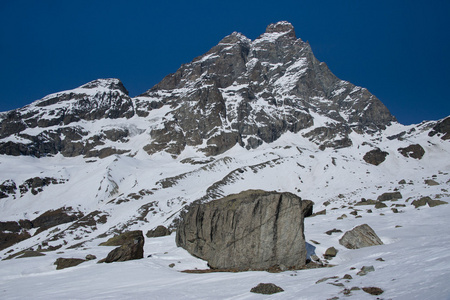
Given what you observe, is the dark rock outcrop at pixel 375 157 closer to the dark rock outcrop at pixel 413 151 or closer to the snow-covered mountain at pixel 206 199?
the snow-covered mountain at pixel 206 199

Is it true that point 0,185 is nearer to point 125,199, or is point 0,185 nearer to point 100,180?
point 100,180

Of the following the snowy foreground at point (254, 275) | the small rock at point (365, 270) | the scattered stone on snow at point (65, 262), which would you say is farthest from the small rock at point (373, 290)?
the scattered stone on snow at point (65, 262)

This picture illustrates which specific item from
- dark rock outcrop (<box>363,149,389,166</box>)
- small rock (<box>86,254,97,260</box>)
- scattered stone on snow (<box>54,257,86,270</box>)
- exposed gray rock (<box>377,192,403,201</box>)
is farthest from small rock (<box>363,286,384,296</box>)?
dark rock outcrop (<box>363,149,389,166</box>)

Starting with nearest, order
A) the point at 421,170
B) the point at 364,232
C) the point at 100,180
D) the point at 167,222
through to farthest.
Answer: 1. the point at 364,232
2. the point at 167,222
3. the point at 421,170
4. the point at 100,180

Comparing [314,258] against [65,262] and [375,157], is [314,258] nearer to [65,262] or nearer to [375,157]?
[65,262]

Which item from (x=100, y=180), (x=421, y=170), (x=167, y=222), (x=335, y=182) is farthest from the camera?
(x=100, y=180)

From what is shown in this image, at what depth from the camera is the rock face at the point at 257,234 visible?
15688 millimetres

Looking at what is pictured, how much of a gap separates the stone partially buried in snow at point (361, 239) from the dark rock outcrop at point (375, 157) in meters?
82.3

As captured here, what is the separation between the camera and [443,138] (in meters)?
110

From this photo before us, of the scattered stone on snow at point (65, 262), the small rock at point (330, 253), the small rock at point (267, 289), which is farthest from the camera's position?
the scattered stone on snow at point (65, 262)

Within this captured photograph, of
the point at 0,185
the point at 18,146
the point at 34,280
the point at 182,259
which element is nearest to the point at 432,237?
the point at 182,259

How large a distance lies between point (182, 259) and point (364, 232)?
35.9 feet

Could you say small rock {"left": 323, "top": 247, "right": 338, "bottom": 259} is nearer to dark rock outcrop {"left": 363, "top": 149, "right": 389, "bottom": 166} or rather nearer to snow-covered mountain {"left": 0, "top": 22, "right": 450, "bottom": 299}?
snow-covered mountain {"left": 0, "top": 22, "right": 450, "bottom": 299}

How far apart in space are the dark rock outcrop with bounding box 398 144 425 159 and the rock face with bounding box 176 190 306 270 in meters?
96.4
